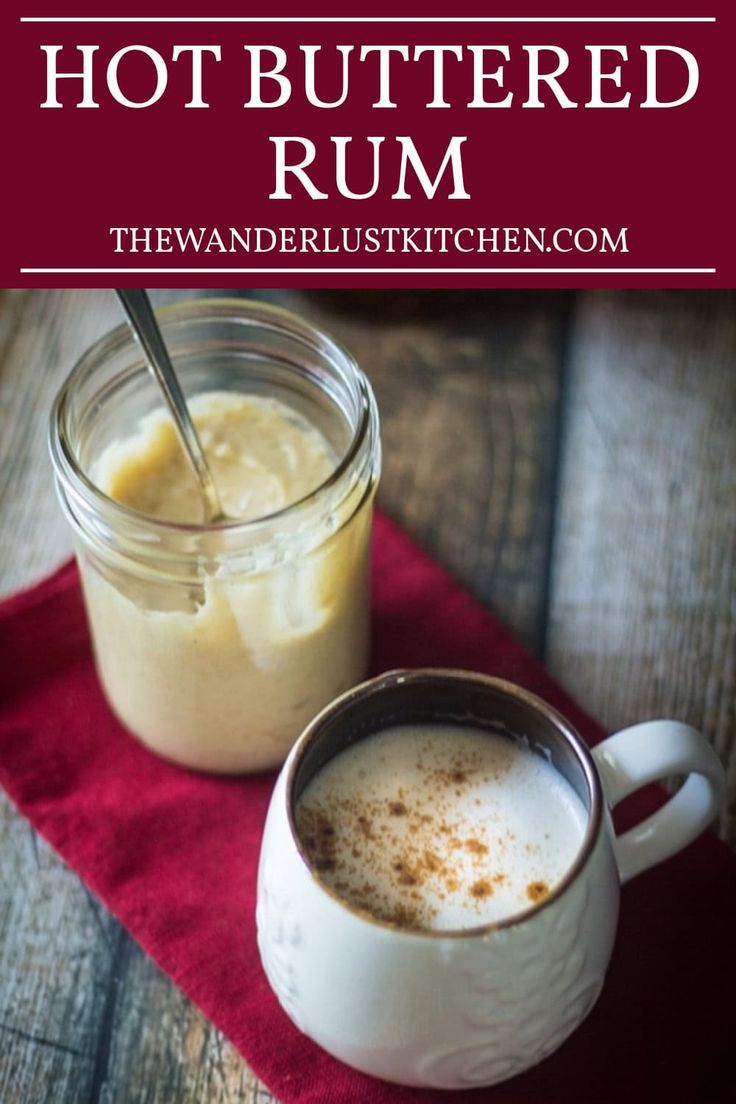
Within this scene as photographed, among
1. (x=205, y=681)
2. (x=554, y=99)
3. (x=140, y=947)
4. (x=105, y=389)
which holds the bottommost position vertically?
(x=140, y=947)

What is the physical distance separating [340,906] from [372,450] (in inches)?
11.1

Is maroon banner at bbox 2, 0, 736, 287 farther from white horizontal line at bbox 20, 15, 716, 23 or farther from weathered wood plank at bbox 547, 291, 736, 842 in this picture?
weathered wood plank at bbox 547, 291, 736, 842

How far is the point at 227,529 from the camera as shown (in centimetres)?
76

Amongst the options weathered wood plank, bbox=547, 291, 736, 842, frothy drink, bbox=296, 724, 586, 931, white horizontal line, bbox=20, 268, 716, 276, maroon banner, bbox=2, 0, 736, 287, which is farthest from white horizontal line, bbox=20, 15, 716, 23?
frothy drink, bbox=296, 724, 586, 931

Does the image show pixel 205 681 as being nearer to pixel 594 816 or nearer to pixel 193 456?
pixel 193 456

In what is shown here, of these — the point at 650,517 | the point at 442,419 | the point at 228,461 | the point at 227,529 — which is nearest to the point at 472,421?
the point at 442,419

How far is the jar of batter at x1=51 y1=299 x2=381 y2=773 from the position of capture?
2.59ft

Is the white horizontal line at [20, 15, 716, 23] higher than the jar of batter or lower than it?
higher

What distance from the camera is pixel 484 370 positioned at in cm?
113

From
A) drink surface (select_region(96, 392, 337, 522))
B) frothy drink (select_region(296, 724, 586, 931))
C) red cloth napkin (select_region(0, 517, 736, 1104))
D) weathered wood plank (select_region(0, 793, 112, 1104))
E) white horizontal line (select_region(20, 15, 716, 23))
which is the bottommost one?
weathered wood plank (select_region(0, 793, 112, 1104))

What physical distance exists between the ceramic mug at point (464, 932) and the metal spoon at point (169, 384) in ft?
0.63

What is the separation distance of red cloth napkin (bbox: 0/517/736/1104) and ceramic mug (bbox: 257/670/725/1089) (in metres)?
0.04

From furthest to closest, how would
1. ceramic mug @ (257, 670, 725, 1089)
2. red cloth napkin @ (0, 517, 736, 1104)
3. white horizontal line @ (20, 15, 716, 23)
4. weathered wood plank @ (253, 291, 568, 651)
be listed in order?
weathered wood plank @ (253, 291, 568, 651), white horizontal line @ (20, 15, 716, 23), red cloth napkin @ (0, 517, 736, 1104), ceramic mug @ (257, 670, 725, 1089)

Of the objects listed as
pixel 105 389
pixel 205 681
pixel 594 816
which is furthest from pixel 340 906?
pixel 105 389
